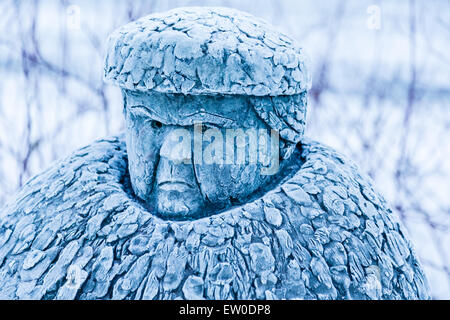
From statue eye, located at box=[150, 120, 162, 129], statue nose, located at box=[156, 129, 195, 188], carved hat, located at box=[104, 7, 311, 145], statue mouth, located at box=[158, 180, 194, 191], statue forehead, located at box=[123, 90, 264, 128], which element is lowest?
statue mouth, located at box=[158, 180, 194, 191]

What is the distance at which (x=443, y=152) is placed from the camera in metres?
2.35

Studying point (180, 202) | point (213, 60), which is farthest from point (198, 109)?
point (180, 202)

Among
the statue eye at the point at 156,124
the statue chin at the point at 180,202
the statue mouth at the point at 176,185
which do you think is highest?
the statue eye at the point at 156,124

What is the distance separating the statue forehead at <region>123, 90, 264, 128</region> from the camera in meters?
1.10

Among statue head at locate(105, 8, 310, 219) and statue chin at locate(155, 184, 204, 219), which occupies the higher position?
statue head at locate(105, 8, 310, 219)

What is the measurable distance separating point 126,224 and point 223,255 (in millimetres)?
247

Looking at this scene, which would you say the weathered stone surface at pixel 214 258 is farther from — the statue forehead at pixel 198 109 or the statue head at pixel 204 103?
the statue forehead at pixel 198 109

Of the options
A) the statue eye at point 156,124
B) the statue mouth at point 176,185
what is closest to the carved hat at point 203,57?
the statue eye at point 156,124

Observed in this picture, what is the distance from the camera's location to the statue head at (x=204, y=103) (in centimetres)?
105

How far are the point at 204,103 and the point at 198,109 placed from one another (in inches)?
0.8

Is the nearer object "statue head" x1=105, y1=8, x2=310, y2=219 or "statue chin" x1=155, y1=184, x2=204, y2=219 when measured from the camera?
"statue head" x1=105, y1=8, x2=310, y2=219

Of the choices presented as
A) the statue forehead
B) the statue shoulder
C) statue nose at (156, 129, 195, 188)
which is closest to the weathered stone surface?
the statue shoulder

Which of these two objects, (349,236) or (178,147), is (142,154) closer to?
(178,147)

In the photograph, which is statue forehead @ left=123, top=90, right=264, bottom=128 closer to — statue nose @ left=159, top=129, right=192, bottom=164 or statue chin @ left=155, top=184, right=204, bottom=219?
statue nose @ left=159, top=129, right=192, bottom=164
